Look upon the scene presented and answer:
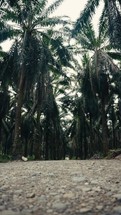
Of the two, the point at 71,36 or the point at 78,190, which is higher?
the point at 71,36

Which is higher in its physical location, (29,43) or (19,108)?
(29,43)

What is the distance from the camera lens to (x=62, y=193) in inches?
271

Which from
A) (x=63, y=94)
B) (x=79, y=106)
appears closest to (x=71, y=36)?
(x=79, y=106)

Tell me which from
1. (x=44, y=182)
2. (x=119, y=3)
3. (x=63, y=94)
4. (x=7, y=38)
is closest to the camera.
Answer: (x=44, y=182)

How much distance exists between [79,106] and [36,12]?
1265 cm

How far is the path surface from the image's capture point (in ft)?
19.1

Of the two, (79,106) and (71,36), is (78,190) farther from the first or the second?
(79,106)

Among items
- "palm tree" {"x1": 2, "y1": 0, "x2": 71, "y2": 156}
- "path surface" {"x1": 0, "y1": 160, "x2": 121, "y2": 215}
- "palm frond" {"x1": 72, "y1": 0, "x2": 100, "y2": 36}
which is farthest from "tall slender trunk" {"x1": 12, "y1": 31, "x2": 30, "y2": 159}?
"path surface" {"x1": 0, "y1": 160, "x2": 121, "y2": 215}

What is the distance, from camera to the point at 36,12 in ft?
68.3

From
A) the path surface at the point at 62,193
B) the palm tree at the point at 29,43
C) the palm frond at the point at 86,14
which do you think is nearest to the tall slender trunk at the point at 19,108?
the palm tree at the point at 29,43

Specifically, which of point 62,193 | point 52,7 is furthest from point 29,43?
point 62,193

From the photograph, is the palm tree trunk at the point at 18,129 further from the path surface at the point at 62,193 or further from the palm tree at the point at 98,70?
the path surface at the point at 62,193

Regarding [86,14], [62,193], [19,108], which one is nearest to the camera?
[62,193]

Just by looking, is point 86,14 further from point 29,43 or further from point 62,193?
point 62,193
